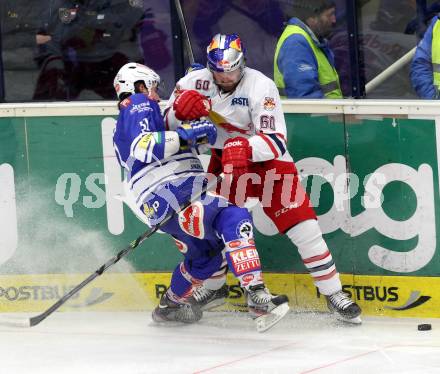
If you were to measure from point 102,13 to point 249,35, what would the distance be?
0.88 metres

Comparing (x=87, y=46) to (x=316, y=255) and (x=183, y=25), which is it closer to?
(x=183, y=25)

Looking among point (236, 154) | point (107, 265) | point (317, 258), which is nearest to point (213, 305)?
point (107, 265)

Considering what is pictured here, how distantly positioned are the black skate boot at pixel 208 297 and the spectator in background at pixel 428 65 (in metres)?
1.51

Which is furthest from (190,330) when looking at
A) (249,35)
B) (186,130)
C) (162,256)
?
(249,35)

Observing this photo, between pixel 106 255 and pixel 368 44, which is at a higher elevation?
pixel 368 44

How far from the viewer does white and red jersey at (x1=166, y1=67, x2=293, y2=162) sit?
673cm

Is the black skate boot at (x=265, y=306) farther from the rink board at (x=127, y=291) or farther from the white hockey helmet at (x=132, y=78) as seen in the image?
the white hockey helmet at (x=132, y=78)

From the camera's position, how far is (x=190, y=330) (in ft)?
23.3

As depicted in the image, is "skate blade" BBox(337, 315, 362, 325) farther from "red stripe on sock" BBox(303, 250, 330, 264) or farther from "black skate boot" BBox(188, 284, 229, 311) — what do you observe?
"black skate boot" BBox(188, 284, 229, 311)

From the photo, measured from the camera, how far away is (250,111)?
6.92 m

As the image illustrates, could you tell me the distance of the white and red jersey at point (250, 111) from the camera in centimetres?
673

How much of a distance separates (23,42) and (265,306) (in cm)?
228

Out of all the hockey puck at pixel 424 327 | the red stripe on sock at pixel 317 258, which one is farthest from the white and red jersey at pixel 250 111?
the hockey puck at pixel 424 327

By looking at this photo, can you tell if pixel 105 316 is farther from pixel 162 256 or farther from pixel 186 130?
pixel 186 130
